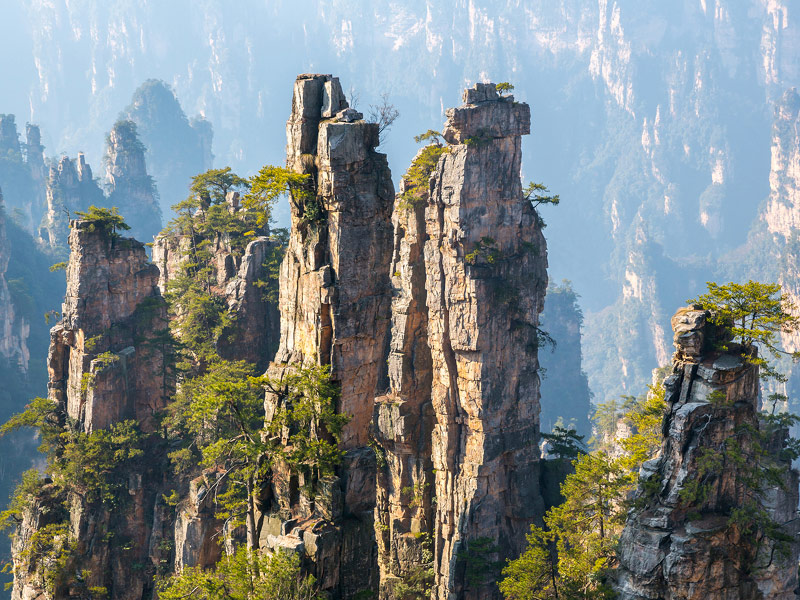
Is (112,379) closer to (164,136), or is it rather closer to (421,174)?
(421,174)

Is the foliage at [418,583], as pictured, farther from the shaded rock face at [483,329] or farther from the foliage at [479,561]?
the foliage at [479,561]

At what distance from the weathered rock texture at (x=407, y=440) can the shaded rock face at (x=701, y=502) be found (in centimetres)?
2046

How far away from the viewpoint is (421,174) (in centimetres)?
4991

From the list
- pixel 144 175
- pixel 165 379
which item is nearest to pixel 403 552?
pixel 165 379

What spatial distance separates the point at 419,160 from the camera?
4972 cm

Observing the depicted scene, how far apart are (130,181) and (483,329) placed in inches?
4233

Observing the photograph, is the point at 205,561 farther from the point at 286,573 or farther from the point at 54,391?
the point at 286,573

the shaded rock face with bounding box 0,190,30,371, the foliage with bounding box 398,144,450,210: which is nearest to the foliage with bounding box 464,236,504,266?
the foliage with bounding box 398,144,450,210

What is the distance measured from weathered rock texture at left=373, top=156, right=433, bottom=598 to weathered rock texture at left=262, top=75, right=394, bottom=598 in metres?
18.5

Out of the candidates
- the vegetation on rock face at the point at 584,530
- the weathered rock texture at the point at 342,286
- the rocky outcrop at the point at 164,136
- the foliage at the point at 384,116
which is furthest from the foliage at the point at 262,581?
the rocky outcrop at the point at 164,136

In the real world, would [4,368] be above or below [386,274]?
above

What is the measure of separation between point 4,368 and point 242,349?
48.0 m

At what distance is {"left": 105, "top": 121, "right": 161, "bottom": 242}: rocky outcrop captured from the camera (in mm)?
138875

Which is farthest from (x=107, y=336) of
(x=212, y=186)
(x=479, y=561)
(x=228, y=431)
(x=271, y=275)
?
(x=479, y=561)
